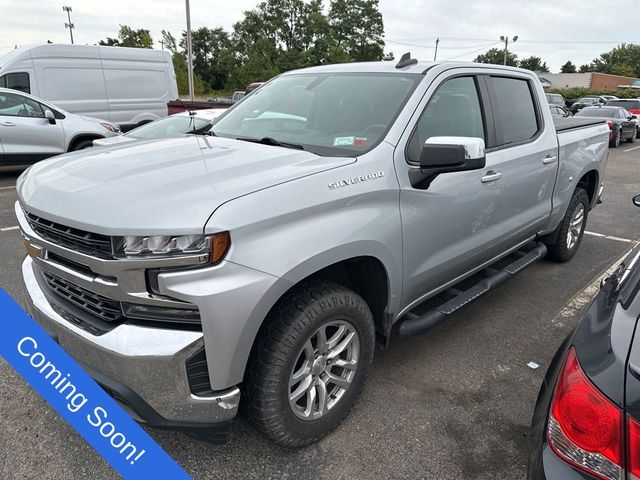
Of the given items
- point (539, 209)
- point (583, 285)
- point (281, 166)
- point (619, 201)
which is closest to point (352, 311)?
point (281, 166)

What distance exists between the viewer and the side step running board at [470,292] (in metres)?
2.82

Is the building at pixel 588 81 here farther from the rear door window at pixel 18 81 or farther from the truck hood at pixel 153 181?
the truck hood at pixel 153 181

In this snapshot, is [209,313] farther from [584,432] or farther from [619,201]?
[619,201]

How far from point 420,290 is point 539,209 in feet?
5.72

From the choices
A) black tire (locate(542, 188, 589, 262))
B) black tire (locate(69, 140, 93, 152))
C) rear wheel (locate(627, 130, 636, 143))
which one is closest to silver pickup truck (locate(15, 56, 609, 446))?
black tire (locate(542, 188, 589, 262))

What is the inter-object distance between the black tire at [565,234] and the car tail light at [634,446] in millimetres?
3909

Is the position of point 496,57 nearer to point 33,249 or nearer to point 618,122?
point 618,122

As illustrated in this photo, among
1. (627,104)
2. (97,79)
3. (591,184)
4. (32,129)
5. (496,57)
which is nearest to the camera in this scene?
(591,184)

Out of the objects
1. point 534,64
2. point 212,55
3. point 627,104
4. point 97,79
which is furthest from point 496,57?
point 97,79

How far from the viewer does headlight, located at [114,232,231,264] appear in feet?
5.93

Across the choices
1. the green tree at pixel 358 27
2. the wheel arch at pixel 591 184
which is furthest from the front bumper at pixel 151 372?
the green tree at pixel 358 27

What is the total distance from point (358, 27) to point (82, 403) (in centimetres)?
6433

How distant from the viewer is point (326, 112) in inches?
118

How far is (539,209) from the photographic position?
4.00 metres
